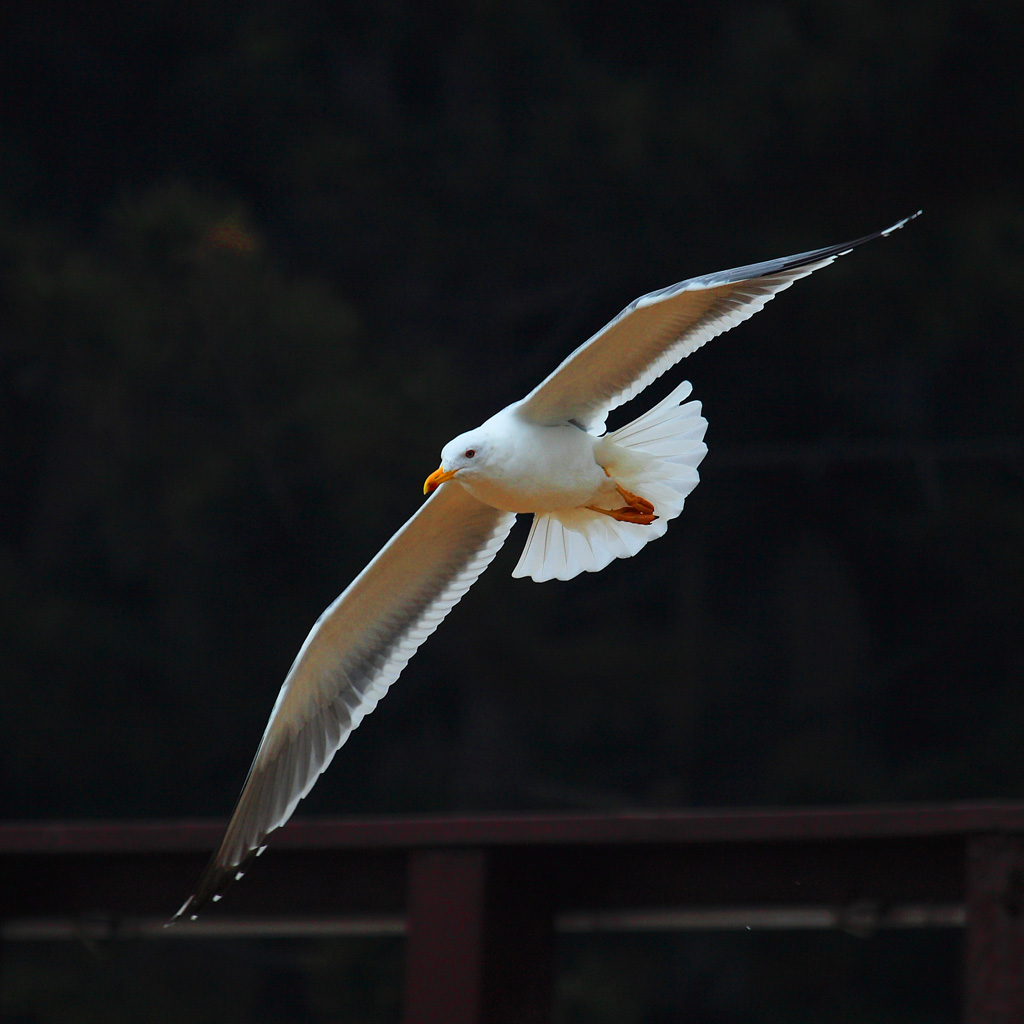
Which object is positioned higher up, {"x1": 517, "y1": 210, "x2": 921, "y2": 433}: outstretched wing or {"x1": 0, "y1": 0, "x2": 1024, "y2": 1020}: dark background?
{"x1": 0, "y1": 0, "x2": 1024, "y2": 1020}: dark background

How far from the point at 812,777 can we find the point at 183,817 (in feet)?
11.4

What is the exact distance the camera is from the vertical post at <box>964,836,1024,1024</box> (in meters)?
2.54

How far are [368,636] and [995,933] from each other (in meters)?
1.84

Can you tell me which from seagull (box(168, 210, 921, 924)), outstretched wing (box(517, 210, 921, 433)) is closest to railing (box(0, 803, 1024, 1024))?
seagull (box(168, 210, 921, 924))

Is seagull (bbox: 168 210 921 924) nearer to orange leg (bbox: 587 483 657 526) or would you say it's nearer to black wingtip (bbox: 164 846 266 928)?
orange leg (bbox: 587 483 657 526)

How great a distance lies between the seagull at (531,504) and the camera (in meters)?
3.73

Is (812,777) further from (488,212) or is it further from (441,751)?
(488,212)

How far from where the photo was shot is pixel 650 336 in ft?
12.6

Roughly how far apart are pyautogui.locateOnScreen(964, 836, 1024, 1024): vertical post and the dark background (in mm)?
5743

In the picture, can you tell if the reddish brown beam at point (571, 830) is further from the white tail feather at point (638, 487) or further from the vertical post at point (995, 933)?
the white tail feather at point (638, 487)

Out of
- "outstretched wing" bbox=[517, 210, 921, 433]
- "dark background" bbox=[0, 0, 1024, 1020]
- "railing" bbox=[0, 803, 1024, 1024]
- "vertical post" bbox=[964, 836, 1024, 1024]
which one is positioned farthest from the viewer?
"dark background" bbox=[0, 0, 1024, 1020]

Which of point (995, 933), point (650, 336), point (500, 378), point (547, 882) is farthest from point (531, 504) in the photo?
point (500, 378)

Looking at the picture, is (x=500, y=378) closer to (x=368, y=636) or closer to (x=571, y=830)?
(x=368, y=636)

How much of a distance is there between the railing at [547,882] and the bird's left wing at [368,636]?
453 mm
